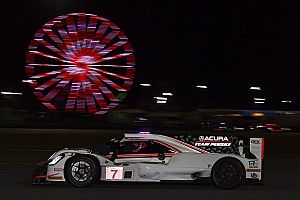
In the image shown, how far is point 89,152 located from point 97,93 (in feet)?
89.1

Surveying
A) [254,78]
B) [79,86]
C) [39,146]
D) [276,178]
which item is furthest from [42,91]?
[254,78]

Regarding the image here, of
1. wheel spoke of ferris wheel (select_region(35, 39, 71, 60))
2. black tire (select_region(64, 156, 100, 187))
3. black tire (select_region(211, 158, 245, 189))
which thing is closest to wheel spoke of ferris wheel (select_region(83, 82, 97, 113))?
wheel spoke of ferris wheel (select_region(35, 39, 71, 60))

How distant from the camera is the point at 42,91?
37156 millimetres

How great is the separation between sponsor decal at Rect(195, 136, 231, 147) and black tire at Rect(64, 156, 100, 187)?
175cm

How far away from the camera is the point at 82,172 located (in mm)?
10211

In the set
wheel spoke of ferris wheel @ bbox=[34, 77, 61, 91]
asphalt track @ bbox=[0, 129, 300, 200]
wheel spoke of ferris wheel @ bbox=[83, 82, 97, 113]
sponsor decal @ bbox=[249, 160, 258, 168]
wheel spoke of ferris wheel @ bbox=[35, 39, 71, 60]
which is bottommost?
asphalt track @ bbox=[0, 129, 300, 200]

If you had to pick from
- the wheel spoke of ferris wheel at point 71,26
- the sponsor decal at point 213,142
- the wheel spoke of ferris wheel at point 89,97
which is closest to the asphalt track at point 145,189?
the sponsor decal at point 213,142

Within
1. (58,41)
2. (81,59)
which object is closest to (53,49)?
(58,41)

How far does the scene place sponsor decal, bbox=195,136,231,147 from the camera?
1051cm

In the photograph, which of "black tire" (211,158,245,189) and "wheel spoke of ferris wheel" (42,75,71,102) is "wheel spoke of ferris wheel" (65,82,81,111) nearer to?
"wheel spoke of ferris wheel" (42,75,71,102)

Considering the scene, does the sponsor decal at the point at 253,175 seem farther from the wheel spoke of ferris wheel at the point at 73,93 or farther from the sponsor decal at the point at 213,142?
the wheel spoke of ferris wheel at the point at 73,93

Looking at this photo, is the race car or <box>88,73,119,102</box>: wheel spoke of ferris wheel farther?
<box>88,73,119,102</box>: wheel spoke of ferris wheel

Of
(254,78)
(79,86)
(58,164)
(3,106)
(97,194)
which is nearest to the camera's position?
(97,194)

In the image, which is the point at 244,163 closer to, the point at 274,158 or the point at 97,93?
the point at 274,158
